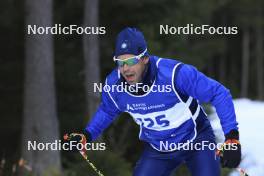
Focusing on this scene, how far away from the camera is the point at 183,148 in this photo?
4695 mm

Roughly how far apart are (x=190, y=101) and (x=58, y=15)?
10.9 m

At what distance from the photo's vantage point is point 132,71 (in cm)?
430

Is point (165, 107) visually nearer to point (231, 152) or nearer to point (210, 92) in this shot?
point (210, 92)

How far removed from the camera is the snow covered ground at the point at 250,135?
10.3 meters

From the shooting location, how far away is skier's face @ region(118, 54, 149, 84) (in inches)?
169

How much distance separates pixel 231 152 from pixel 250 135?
9954mm

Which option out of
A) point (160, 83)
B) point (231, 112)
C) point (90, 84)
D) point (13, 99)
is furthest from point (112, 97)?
point (13, 99)
